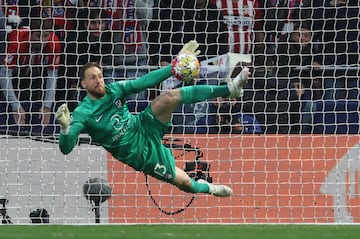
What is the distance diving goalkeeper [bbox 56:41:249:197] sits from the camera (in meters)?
9.93

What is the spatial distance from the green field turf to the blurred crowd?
7.00 ft

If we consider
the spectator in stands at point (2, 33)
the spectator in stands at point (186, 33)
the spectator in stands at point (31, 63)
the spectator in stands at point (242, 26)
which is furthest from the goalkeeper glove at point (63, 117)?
the spectator in stands at point (242, 26)

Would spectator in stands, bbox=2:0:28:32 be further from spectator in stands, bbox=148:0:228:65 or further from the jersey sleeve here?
the jersey sleeve

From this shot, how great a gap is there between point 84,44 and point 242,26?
2.07 m

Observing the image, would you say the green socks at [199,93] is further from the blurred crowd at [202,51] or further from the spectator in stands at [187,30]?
the spectator in stands at [187,30]

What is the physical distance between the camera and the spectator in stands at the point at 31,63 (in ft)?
42.0

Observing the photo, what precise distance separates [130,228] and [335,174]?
3162 mm

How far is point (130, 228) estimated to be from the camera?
10586 millimetres

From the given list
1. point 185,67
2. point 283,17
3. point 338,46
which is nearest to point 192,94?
point 185,67

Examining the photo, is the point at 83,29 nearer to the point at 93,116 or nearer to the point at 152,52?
the point at 152,52

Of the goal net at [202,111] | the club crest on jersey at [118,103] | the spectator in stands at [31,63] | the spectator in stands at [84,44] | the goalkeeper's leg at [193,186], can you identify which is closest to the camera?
the club crest on jersey at [118,103]

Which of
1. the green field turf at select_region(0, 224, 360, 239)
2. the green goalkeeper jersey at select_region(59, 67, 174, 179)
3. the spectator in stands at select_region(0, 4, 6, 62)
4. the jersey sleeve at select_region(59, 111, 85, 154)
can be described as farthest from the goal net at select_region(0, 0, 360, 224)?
the jersey sleeve at select_region(59, 111, 85, 154)

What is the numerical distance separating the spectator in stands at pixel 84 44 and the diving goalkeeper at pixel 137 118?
2.71 metres

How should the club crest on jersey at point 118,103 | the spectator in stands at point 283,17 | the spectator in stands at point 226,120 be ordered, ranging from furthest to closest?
1. the spectator in stands at point 283,17
2. the spectator in stands at point 226,120
3. the club crest on jersey at point 118,103
